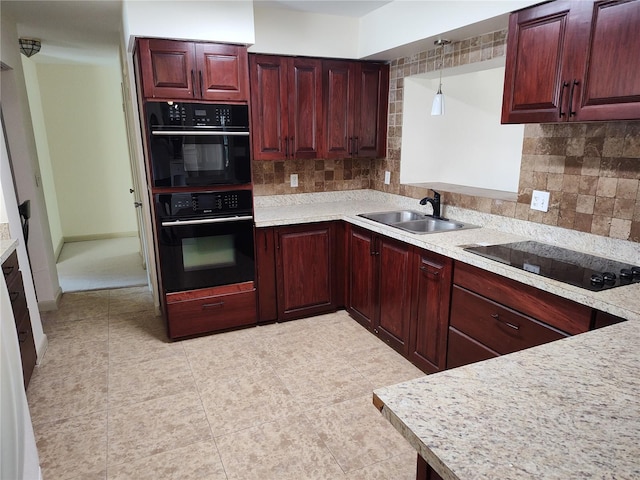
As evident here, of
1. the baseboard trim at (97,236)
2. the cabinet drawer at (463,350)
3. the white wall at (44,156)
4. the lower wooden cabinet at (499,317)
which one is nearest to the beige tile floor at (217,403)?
the cabinet drawer at (463,350)

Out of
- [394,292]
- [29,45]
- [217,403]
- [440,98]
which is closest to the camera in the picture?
[217,403]

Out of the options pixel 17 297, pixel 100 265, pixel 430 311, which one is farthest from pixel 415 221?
pixel 100 265

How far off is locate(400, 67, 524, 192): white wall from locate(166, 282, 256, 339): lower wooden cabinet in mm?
1654

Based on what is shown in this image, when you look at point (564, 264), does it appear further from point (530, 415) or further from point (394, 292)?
point (530, 415)

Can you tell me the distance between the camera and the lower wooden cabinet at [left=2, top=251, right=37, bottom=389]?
2.35m

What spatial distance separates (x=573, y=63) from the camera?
1.78m

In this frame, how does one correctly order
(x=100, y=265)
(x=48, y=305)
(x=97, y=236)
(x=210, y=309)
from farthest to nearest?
(x=97, y=236)
(x=100, y=265)
(x=48, y=305)
(x=210, y=309)

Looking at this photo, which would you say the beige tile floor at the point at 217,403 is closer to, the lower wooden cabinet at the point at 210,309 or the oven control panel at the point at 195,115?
the lower wooden cabinet at the point at 210,309

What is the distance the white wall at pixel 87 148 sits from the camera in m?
5.62

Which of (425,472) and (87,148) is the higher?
(87,148)

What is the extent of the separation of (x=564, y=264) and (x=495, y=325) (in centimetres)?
43

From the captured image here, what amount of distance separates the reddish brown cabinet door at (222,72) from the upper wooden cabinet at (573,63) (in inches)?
66.2

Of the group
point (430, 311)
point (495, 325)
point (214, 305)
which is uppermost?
point (495, 325)

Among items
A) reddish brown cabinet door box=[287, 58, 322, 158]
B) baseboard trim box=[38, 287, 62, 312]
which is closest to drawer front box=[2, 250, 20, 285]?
baseboard trim box=[38, 287, 62, 312]
